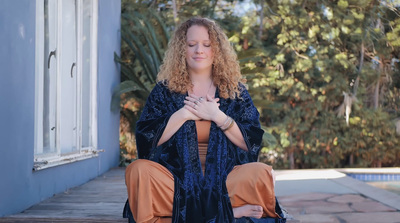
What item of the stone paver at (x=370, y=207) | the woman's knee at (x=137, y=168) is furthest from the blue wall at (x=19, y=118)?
the stone paver at (x=370, y=207)

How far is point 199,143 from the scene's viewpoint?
2463 mm

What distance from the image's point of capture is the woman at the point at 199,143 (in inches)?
85.7

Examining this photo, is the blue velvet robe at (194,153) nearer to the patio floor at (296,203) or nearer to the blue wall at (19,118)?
the patio floor at (296,203)

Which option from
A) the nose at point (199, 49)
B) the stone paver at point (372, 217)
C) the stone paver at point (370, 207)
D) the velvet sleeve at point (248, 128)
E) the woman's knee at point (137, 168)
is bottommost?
the stone paver at point (370, 207)

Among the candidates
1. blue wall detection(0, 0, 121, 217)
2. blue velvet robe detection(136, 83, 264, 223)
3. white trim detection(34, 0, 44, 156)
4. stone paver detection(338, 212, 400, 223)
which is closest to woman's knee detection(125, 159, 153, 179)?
blue velvet robe detection(136, 83, 264, 223)

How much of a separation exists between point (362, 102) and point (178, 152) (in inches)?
307

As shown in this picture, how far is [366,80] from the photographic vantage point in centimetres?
950

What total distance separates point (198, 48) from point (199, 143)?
46 centimetres

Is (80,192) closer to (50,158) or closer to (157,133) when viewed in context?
(50,158)

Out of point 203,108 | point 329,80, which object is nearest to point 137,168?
point 203,108

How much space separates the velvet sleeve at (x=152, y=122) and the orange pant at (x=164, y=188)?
0.75ft

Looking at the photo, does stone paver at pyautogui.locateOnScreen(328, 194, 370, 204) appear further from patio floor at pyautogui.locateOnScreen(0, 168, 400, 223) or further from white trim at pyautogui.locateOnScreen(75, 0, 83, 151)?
white trim at pyautogui.locateOnScreen(75, 0, 83, 151)

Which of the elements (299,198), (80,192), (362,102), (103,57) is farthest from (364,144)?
(80,192)

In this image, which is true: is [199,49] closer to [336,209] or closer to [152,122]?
[152,122]
